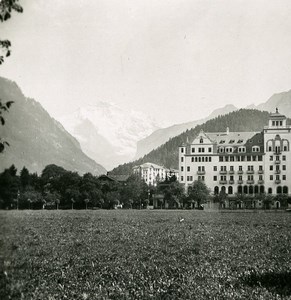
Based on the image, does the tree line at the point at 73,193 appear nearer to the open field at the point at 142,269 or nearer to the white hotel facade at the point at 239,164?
the white hotel facade at the point at 239,164

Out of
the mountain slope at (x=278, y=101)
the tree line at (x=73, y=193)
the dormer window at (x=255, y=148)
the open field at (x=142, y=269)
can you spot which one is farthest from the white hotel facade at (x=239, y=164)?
the open field at (x=142, y=269)

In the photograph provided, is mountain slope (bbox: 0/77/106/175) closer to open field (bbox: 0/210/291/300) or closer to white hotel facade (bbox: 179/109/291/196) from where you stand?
open field (bbox: 0/210/291/300)

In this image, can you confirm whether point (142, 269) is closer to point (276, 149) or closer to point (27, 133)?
point (27, 133)

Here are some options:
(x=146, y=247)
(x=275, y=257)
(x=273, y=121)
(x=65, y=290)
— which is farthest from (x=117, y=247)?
(x=273, y=121)

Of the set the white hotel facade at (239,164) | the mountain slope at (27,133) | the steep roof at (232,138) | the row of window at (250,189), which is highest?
the steep roof at (232,138)

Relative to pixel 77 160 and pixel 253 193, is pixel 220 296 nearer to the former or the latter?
pixel 253 193

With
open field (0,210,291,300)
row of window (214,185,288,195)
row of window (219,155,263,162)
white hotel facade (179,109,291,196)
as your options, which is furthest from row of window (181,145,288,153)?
open field (0,210,291,300)
